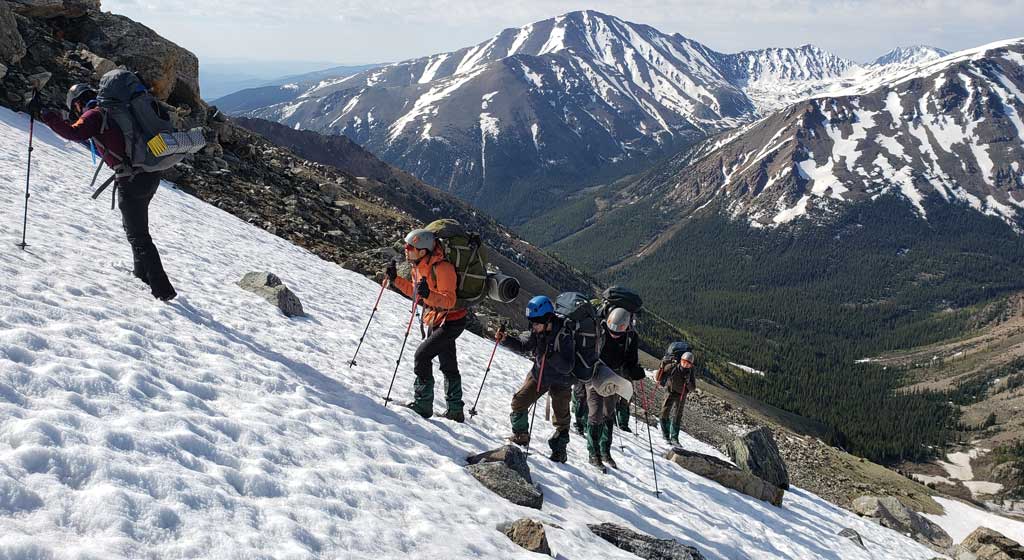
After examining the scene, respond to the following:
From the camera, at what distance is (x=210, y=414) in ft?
26.0

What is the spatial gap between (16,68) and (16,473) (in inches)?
1082

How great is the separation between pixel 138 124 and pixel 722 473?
59.8ft

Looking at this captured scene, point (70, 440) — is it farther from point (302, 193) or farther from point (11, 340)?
point (302, 193)

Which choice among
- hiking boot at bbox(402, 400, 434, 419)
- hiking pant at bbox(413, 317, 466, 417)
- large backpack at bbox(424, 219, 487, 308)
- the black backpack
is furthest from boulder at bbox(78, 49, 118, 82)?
the black backpack

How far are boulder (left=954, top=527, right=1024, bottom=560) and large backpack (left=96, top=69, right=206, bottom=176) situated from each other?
103ft

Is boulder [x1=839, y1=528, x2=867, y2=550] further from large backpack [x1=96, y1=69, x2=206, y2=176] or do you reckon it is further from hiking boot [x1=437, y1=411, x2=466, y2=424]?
large backpack [x1=96, y1=69, x2=206, y2=176]

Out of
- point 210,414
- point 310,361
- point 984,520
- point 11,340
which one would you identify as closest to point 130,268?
point 310,361

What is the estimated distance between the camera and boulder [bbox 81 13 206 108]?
95.5 feet

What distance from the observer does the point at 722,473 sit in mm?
18609

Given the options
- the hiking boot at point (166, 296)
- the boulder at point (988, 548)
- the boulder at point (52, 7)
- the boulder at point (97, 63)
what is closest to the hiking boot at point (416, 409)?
the hiking boot at point (166, 296)

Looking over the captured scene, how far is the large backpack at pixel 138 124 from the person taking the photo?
10055 mm

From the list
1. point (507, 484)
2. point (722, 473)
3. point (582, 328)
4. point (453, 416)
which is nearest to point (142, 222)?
point (453, 416)

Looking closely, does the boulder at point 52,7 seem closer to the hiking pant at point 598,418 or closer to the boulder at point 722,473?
the hiking pant at point 598,418

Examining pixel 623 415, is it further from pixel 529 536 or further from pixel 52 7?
pixel 52 7
